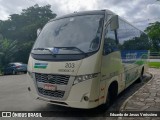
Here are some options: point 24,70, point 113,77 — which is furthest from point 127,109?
point 24,70

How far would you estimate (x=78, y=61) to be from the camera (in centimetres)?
520

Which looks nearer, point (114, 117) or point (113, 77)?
point (114, 117)

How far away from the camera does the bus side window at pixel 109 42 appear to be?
571 centimetres

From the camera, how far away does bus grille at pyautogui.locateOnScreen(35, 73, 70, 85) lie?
5.24 metres

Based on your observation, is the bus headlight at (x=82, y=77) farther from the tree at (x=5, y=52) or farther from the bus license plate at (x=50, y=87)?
the tree at (x=5, y=52)

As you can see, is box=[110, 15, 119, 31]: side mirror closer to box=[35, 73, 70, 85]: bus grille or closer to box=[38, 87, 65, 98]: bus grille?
box=[35, 73, 70, 85]: bus grille

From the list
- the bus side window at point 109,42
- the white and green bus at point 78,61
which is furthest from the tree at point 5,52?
the bus side window at point 109,42

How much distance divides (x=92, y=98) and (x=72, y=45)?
4.88ft

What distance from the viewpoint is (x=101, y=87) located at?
544cm

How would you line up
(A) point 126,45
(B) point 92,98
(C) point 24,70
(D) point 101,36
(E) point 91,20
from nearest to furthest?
(B) point 92,98 → (D) point 101,36 → (E) point 91,20 → (A) point 126,45 → (C) point 24,70

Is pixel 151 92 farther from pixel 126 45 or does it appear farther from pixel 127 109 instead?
pixel 127 109

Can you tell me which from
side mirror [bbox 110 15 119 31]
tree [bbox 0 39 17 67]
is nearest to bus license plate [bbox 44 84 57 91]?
side mirror [bbox 110 15 119 31]

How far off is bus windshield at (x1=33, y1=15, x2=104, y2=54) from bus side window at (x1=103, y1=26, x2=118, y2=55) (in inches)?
11.5

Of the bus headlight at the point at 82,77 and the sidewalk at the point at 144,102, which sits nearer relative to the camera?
the bus headlight at the point at 82,77
